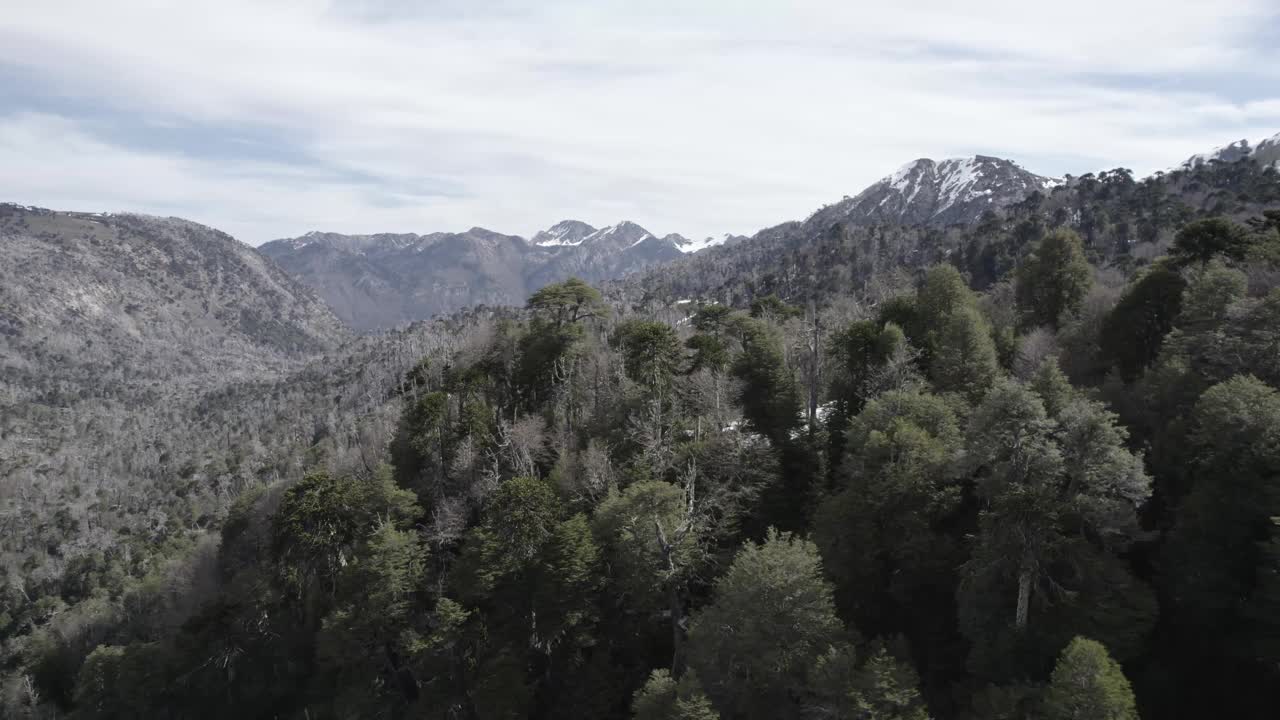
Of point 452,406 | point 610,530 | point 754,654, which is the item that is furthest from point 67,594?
point 754,654

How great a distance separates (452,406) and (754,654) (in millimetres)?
37447

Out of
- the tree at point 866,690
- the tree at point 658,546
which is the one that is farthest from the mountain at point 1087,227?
the tree at point 866,690

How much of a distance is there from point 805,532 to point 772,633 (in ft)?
52.8

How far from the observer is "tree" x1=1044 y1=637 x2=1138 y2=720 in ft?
68.3

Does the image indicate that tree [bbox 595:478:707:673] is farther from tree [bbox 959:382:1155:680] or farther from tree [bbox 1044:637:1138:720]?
tree [bbox 1044:637:1138:720]

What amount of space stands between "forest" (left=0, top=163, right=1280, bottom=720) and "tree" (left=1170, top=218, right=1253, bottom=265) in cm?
17

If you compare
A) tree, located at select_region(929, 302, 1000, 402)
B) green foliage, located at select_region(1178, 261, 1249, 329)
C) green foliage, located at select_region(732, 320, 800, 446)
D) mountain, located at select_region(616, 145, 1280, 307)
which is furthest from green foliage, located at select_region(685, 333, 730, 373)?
mountain, located at select_region(616, 145, 1280, 307)

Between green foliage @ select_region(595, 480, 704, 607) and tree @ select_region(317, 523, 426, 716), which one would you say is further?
tree @ select_region(317, 523, 426, 716)

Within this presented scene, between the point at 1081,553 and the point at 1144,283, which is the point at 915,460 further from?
the point at 1144,283

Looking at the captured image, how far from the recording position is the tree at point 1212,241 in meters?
51.0

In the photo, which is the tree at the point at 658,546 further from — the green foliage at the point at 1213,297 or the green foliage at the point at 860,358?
the green foliage at the point at 1213,297

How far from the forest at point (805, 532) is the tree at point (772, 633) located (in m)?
0.13

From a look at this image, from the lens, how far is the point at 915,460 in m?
34.8

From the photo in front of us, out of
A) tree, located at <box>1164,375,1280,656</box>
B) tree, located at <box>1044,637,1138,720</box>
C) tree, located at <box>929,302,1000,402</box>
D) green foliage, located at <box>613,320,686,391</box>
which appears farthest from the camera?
green foliage, located at <box>613,320,686,391</box>
